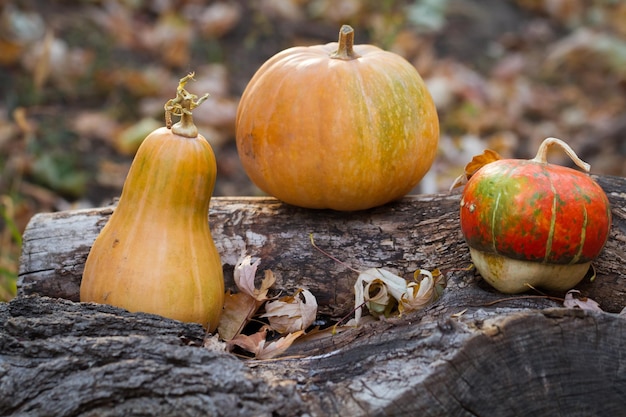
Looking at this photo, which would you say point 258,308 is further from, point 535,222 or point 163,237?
point 535,222

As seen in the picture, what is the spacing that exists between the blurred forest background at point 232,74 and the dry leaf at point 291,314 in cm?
151

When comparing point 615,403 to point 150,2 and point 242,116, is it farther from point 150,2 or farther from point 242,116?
point 150,2

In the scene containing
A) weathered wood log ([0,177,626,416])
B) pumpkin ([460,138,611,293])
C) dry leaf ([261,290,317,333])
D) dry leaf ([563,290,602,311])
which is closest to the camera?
weathered wood log ([0,177,626,416])

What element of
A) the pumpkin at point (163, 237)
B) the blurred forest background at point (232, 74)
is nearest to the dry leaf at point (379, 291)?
the pumpkin at point (163, 237)

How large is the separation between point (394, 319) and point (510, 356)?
43 cm

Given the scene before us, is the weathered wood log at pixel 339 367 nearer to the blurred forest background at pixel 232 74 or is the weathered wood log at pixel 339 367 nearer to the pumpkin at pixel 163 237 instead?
the pumpkin at pixel 163 237

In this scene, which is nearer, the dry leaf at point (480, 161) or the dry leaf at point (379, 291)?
the dry leaf at point (379, 291)

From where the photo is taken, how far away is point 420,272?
2.20m

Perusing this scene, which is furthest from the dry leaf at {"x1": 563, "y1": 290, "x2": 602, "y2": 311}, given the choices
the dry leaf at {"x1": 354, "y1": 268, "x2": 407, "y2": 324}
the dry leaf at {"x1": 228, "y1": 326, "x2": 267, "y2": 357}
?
the dry leaf at {"x1": 228, "y1": 326, "x2": 267, "y2": 357}

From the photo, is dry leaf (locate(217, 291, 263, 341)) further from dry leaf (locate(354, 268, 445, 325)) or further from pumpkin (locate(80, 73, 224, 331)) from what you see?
dry leaf (locate(354, 268, 445, 325))

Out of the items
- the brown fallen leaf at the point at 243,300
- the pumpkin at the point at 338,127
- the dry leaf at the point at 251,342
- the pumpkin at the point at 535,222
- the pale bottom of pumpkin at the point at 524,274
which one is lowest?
the dry leaf at the point at 251,342

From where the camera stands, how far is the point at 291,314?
7.46 feet

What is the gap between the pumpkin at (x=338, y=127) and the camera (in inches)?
92.5

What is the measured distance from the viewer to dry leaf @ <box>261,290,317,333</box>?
2.26 meters
